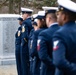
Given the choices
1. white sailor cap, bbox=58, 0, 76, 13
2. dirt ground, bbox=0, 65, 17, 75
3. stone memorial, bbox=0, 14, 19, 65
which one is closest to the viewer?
white sailor cap, bbox=58, 0, 76, 13

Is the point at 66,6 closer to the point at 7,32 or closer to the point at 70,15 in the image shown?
the point at 70,15

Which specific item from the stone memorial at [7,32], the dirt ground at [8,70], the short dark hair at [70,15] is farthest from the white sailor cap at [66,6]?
the stone memorial at [7,32]

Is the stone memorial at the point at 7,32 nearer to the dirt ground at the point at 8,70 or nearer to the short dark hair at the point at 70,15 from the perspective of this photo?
the dirt ground at the point at 8,70

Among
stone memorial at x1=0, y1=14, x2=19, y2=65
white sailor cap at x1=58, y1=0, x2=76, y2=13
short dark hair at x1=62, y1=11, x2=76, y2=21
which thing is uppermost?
white sailor cap at x1=58, y1=0, x2=76, y2=13

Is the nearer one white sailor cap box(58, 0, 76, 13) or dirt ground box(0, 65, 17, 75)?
white sailor cap box(58, 0, 76, 13)

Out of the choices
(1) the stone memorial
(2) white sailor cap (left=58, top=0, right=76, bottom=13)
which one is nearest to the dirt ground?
(1) the stone memorial

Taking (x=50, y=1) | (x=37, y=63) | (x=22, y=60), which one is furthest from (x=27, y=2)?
(x=37, y=63)

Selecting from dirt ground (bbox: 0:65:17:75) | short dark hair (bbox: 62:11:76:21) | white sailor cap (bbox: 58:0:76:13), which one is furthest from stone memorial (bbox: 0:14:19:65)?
short dark hair (bbox: 62:11:76:21)

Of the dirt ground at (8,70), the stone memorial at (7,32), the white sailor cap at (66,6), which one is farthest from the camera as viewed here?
the stone memorial at (7,32)

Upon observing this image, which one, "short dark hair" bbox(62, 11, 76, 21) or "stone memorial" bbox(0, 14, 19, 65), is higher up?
"short dark hair" bbox(62, 11, 76, 21)

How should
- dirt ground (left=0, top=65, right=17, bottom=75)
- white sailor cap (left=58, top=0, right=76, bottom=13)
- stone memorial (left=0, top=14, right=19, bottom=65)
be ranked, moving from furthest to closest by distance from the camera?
stone memorial (left=0, top=14, right=19, bottom=65)
dirt ground (left=0, top=65, right=17, bottom=75)
white sailor cap (left=58, top=0, right=76, bottom=13)

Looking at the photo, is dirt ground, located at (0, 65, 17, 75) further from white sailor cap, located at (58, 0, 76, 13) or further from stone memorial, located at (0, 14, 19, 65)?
white sailor cap, located at (58, 0, 76, 13)

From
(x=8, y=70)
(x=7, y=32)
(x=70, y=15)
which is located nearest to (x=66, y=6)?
(x=70, y=15)

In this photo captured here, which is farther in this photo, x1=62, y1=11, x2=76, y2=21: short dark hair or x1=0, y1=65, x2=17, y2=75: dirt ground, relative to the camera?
x1=0, y1=65, x2=17, y2=75: dirt ground
